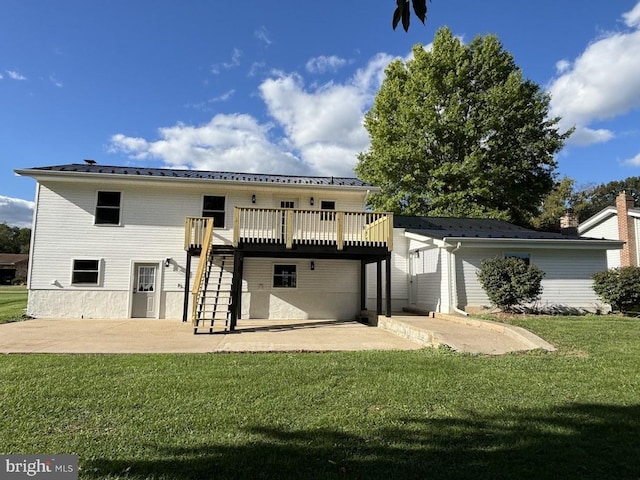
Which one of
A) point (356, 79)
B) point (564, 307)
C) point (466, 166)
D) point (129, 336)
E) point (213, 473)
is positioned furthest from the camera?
point (466, 166)

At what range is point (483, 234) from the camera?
13.5m

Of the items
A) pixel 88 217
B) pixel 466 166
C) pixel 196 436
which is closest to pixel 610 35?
pixel 466 166

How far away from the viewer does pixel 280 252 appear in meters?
11.3

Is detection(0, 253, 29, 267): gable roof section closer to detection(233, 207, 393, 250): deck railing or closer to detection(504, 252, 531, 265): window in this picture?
detection(233, 207, 393, 250): deck railing

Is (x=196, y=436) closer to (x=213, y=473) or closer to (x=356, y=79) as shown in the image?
(x=213, y=473)

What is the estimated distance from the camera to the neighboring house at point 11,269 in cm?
4998

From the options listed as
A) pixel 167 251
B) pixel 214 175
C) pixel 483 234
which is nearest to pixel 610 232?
pixel 483 234

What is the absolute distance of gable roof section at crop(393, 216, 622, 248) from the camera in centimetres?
1243

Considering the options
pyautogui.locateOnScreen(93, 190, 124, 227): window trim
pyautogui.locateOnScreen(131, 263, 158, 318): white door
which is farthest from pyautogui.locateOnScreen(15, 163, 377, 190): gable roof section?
pyautogui.locateOnScreen(131, 263, 158, 318): white door

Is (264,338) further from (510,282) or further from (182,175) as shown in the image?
(182,175)

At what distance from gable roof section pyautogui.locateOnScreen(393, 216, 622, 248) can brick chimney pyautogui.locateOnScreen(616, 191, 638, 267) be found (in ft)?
21.8

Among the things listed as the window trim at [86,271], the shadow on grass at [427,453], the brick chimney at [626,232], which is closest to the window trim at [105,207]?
the window trim at [86,271]

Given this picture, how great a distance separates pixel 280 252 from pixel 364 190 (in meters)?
4.07

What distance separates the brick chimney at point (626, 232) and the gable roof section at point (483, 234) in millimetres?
6647
